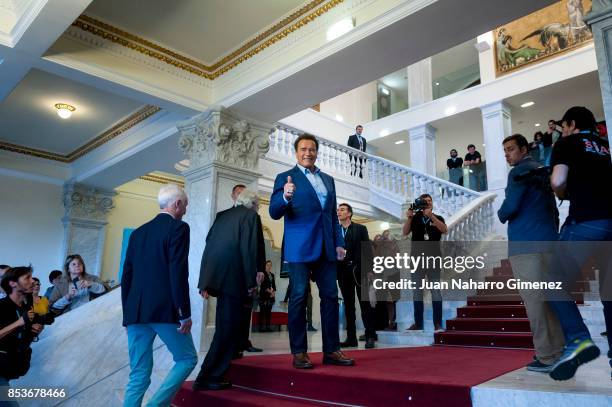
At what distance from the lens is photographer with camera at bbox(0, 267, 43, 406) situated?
3.24 meters

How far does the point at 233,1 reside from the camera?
4.76 metres

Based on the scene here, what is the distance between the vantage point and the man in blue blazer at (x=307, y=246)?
316cm

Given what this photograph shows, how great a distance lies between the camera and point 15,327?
10.8 feet

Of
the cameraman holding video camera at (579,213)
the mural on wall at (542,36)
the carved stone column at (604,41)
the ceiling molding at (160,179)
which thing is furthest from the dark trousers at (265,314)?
the mural on wall at (542,36)

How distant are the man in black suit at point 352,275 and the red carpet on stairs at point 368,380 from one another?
96 centimetres

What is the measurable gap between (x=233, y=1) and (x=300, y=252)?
2976 millimetres

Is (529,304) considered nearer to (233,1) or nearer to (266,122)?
(233,1)

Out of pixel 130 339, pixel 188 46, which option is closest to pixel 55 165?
pixel 188 46

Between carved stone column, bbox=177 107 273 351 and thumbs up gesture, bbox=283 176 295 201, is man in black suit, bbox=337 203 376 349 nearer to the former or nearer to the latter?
carved stone column, bbox=177 107 273 351

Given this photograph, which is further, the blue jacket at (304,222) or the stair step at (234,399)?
the blue jacket at (304,222)

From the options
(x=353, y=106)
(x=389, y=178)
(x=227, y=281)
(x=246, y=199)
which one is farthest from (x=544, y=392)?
(x=353, y=106)

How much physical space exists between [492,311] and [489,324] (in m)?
0.40

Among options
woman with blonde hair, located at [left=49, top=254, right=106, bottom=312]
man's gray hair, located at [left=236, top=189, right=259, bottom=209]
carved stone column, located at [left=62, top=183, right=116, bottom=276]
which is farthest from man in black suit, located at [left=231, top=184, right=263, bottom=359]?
carved stone column, located at [left=62, top=183, right=116, bottom=276]

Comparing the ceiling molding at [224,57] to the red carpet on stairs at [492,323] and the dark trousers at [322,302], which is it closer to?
the dark trousers at [322,302]
